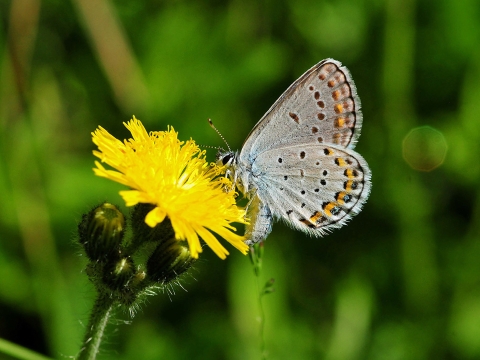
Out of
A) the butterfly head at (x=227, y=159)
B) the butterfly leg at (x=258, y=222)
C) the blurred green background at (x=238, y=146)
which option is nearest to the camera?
the butterfly leg at (x=258, y=222)

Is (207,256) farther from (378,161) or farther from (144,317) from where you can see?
(378,161)

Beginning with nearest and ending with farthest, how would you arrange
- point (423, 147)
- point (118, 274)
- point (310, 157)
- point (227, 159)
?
point (118, 274)
point (227, 159)
point (310, 157)
point (423, 147)

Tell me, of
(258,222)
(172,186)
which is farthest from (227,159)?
(172,186)

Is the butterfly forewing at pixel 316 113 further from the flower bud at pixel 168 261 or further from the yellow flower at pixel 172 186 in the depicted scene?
the flower bud at pixel 168 261

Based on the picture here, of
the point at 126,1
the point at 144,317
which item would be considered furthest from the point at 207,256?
the point at 126,1

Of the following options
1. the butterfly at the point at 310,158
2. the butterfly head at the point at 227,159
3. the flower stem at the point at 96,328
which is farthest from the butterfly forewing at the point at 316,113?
the flower stem at the point at 96,328

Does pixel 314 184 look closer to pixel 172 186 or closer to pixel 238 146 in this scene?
pixel 172 186

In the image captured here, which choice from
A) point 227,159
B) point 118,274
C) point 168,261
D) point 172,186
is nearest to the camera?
point 118,274
